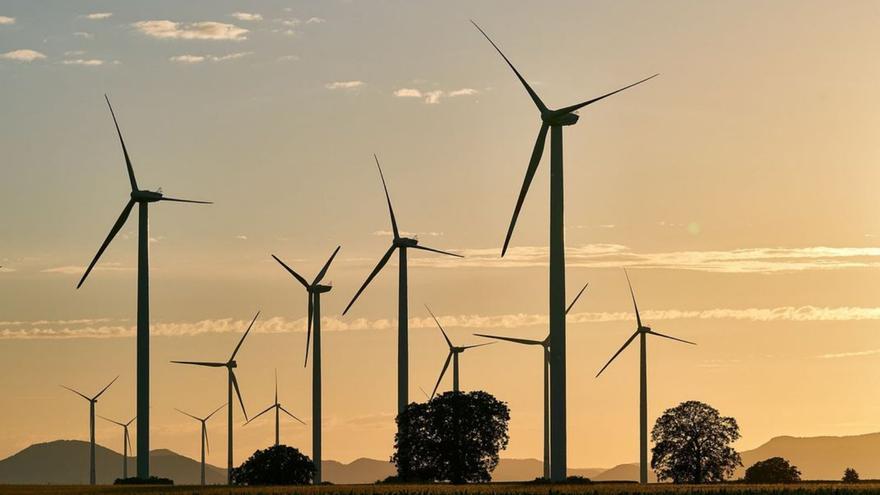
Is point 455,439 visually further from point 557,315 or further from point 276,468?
point 557,315

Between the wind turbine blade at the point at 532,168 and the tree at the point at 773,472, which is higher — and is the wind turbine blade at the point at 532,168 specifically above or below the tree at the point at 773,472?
above

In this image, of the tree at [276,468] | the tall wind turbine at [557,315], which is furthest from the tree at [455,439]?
the tall wind turbine at [557,315]

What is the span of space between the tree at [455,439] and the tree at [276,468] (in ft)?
30.9

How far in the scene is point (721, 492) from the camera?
112625 mm

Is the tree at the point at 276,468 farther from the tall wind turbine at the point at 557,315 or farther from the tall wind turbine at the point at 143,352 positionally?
the tall wind turbine at the point at 557,315

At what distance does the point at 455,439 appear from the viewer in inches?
6220

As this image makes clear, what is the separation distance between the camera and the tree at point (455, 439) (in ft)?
516

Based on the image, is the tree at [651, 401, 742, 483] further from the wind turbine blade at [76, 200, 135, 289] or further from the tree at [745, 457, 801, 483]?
the wind turbine blade at [76, 200, 135, 289]

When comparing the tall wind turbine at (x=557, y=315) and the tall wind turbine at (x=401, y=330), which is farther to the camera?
the tall wind turbine at (x=401, y=330)

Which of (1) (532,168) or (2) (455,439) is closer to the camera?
(1) (532,168)

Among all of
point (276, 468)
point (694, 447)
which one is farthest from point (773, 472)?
point (276, 468)

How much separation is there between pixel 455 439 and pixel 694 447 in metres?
35.8

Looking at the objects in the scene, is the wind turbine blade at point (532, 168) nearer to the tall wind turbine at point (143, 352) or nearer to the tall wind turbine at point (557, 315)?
the tall wind turbine at point (557, 315)

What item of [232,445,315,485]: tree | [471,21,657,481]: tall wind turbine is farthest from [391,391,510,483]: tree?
[471,21,657,481]: tall wind turbine
